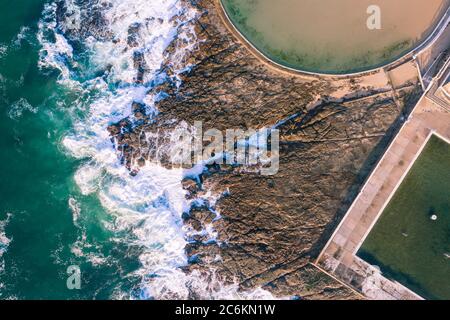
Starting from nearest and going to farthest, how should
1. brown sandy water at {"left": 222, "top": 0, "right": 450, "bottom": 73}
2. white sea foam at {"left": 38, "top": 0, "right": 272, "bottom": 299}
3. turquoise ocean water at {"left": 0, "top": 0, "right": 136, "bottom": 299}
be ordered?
brown sandy water at {"left": 222, "top": 0, "right": 450, "bottom": 73}, white sea foam at {"left": 38, "top": 0, "right": 272, "bottom": 299}, turquoise ocean water at {"left": 0, "top": 0, "right": 136, "bottom": 299}

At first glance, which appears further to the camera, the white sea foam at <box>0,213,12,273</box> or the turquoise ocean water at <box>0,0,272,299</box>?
the white sea foam at <box>0,213,12,273</box>

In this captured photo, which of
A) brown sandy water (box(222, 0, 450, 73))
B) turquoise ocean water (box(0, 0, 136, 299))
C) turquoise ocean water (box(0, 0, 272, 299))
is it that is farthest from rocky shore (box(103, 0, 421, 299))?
turquoise ocean water (box(0, 0, 136, 299))

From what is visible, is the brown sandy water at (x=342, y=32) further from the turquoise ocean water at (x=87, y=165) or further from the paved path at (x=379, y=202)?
the turquoise ocean water at (x=87, y=165)

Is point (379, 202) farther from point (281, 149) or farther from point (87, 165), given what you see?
point (87, 165)

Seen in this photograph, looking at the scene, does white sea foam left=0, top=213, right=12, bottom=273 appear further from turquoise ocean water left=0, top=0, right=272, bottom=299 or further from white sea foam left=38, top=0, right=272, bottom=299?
white sea foam left=38, top=0, right=272, bottom=299

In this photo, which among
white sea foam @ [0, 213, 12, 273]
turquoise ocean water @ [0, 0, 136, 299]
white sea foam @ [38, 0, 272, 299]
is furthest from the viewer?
white sea foam @ [0, 213, 12, 273]

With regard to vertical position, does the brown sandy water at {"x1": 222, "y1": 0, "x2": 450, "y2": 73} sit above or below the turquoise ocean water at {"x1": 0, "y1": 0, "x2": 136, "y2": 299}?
above

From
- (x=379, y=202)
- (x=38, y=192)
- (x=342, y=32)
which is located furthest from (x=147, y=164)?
(x=342, y=32)
